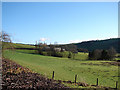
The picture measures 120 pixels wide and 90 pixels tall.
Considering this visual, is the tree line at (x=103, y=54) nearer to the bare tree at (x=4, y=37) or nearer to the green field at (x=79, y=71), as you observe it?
the green field at (x=79, y=71)

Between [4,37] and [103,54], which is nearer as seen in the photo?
[4,37]

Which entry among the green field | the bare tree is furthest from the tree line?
the bare tree

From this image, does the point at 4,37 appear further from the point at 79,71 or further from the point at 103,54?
the point at 103,54

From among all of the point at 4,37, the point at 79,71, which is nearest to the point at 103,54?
the point at 79,71

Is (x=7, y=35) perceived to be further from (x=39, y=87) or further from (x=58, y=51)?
(x=58, y=51)

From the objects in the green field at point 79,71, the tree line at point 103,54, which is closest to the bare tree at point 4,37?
the green field at point 79,71

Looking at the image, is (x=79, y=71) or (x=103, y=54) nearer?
(x=79, y=71)

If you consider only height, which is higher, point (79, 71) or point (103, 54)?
point (103, 54)

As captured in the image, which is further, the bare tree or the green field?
the bare tree

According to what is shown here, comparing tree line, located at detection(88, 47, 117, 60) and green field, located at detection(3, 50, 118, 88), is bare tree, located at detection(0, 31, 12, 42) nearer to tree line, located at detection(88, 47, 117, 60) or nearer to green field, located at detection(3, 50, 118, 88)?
green field, located at detection(3, 50, 118, 88)

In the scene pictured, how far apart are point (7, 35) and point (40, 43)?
42.2 meters

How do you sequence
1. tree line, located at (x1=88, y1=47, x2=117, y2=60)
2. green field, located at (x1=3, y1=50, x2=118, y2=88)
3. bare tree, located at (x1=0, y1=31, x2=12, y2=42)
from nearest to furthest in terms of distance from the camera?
green field, located at (x1=3, y1=50, x2=118, y2=88) < bare tree, located at (x1=0, y1=31, x2=12, y2=42) < tree line, located at (x1=88, y1=47, x2=117, y2=60)

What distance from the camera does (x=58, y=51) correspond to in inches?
2356

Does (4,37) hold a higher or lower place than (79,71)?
higher
